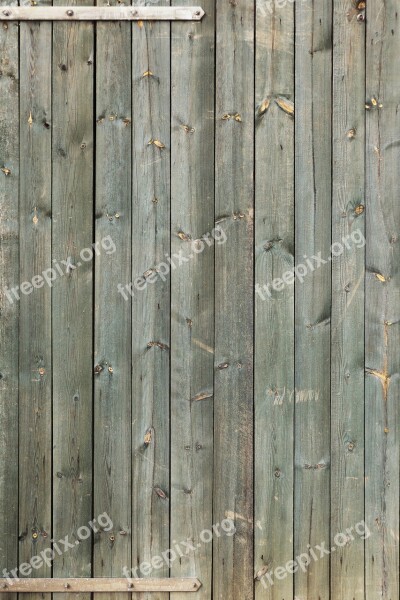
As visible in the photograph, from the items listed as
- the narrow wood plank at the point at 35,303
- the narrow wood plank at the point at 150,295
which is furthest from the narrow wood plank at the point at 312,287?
the narrow wood plank at the point at 35,303

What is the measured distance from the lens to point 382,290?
206 centimetres

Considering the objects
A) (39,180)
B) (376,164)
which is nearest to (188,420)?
(39,180)

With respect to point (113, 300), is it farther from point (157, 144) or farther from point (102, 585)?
point (102, 585)

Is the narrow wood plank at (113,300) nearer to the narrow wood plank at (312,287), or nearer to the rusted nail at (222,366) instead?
the rusted nail at (222,366)

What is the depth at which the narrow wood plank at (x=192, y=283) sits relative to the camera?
2039 millimetres

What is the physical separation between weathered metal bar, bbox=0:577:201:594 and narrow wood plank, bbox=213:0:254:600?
12 centimetres

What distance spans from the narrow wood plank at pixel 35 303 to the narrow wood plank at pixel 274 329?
0.73 m

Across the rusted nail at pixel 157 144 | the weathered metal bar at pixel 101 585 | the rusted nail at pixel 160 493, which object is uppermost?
the rusted nail at pixel 157 144

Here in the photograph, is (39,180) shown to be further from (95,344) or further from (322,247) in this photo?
(322,247)

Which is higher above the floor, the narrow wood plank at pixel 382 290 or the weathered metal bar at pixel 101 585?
the narrow wood plank at pixel 382 290

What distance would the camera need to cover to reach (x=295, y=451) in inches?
80.8

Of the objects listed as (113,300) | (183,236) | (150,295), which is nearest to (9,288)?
(113,300)

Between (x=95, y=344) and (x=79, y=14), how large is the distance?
1150mm

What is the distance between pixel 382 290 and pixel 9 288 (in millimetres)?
1313
